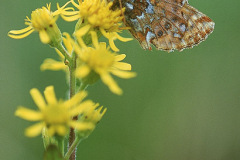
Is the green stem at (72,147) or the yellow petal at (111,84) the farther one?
the green stem at (72,147)

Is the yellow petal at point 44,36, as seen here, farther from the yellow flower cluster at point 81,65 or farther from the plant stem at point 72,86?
the plant stem at point 72,86

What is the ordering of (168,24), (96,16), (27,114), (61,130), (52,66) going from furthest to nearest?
(168,24)
(96,16)
(52,66)
(61,130)
(27,114)

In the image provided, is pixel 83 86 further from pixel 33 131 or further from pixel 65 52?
pixel 33 131

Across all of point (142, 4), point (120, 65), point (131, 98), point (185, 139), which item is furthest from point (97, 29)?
point (185, 139)

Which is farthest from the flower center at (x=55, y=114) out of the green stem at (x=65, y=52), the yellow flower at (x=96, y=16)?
the yellow flower at (x=96, y=16)

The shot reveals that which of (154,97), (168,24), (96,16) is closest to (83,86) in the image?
(96,16)
